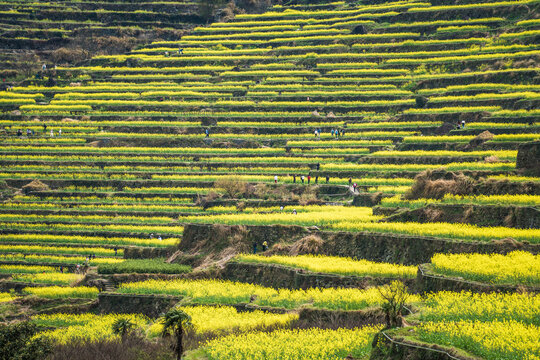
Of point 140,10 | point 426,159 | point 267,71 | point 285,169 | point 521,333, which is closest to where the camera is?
point 521,333

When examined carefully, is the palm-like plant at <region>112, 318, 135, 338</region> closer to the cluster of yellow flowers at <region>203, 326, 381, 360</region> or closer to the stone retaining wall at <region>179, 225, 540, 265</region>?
the cluster of yellow flowers at <region>203, 326, 381, 360</region>

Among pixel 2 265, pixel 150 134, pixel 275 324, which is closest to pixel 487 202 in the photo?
pixel 275 324

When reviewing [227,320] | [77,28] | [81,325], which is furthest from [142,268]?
[77,28]

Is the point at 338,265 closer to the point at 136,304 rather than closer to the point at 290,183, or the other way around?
the point at 136,304

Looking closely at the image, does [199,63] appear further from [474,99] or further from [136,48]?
[474,99]

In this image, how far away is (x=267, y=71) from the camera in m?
67.8

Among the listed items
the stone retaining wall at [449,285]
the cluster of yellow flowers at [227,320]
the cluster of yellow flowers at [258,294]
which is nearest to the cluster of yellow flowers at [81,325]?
the cluster of yellow flowers at [258,294]

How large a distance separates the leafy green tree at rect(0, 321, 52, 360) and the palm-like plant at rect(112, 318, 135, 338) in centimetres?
321

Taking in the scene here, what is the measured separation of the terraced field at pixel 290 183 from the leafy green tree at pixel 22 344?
287 centimetres

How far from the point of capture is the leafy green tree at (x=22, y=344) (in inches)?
971

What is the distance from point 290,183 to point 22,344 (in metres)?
24.3

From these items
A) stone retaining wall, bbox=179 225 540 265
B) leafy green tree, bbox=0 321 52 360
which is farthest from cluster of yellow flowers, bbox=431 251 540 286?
leafy green tree, bbox=0 321 52 360

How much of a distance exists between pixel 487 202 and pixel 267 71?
4036cm

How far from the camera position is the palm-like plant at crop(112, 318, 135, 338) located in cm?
2789
